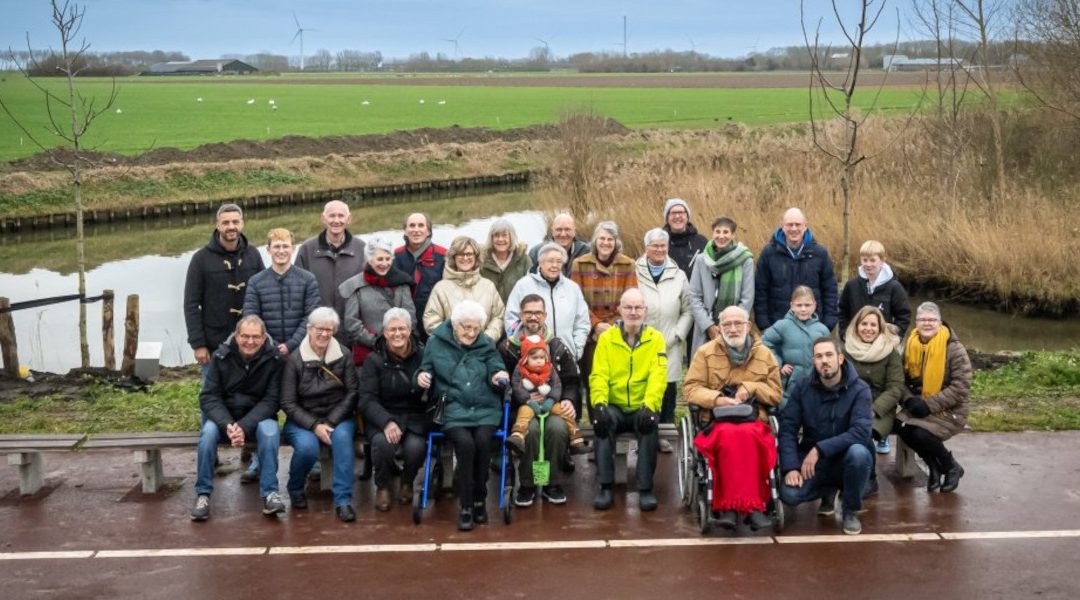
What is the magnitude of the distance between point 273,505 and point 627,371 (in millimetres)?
2580

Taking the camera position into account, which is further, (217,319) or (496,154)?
(496,154)

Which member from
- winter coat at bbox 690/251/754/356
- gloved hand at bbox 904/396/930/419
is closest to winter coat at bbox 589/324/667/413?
winter coat at bbox 690/251/754/356

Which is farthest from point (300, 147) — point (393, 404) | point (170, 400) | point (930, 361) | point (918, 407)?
point (918, 407)

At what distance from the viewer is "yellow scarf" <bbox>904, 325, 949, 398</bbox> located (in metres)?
8.63

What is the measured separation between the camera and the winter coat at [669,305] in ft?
30.3

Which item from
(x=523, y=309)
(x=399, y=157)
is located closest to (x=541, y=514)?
(x=523, y=309)

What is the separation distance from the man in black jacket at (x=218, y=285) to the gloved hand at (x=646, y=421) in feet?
10.7

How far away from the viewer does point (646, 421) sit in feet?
27.0

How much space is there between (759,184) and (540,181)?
676 centimetres

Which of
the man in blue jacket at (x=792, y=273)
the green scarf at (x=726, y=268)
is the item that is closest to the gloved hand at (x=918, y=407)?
the man in blue jacket at (x=792, y=273)

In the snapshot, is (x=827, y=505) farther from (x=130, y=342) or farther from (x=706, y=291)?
Answer: (x=130, y=342)

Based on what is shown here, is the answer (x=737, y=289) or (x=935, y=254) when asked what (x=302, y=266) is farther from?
(x=935, y=254)

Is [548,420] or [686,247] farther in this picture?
[686,247]

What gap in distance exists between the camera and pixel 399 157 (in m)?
47.1
